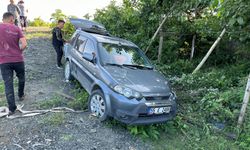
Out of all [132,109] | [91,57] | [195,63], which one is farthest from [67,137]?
[195,63]

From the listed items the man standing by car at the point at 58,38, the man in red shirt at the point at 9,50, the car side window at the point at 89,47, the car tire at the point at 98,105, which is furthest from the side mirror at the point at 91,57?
the man standing by car at the point at 58,38

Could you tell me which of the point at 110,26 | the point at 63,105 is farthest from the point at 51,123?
the point at 110,26

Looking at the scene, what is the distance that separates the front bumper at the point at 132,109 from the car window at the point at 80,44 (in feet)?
8.11

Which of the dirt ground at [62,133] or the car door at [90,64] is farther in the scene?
the car door at [90,64]

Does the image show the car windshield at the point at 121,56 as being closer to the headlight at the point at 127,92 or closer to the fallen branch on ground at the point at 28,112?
the headlight at the point at 127,92

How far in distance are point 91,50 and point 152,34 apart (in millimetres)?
5438

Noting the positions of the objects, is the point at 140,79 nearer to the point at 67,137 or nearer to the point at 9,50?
the point at 67,137

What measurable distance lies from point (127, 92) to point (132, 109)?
35 cm

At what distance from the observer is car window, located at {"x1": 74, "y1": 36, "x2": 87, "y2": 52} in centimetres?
697

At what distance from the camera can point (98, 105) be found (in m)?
5.41

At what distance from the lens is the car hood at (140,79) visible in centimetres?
506

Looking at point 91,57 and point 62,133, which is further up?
point 91,57

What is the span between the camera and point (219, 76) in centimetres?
854

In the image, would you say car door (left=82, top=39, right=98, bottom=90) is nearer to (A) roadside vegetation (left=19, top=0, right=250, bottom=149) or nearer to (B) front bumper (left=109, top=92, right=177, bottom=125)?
(A) roadside vegetation (left=19, top=0, right=250, bottom=149)
